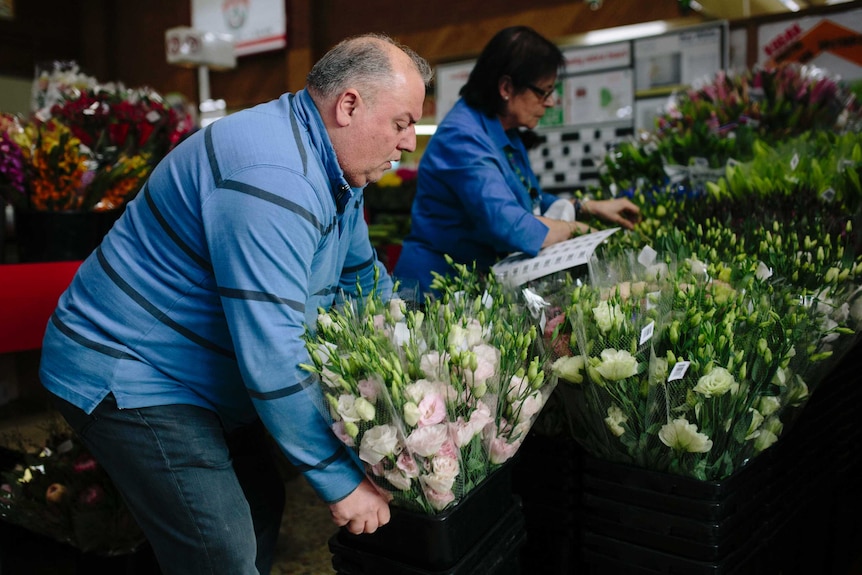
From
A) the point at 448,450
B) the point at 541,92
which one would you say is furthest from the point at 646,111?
the point at 448,450

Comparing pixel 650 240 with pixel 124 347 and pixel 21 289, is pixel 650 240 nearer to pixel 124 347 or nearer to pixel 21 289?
pixel 124 347

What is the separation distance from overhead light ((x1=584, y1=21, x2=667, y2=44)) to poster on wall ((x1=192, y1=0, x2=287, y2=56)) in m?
3.59

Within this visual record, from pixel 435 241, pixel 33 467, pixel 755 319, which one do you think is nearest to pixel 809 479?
pixel 755 319

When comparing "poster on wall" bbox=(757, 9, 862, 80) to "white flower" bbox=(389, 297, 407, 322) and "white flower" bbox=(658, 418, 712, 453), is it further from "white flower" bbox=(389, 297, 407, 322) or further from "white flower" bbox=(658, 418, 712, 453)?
"white flower" bbox=(389, 297, 407, 322)

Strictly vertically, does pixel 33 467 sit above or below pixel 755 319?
below

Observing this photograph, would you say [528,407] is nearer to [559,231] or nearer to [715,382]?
[715,382]

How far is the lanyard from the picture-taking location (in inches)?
83.0

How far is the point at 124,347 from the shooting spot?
110 cm

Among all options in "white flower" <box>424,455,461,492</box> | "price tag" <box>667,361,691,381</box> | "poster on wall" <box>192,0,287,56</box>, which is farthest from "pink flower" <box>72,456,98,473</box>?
"poster on wall" <box>192,0,287,56</box>

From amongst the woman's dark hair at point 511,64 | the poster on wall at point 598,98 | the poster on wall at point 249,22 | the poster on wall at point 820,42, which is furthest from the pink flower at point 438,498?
the poster on wall at point 249,22

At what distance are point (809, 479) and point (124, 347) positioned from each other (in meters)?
1.33

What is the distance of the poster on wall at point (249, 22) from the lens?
7270mm

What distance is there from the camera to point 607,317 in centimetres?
111

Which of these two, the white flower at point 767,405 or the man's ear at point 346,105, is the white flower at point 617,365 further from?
the man's ear at point 346,105
